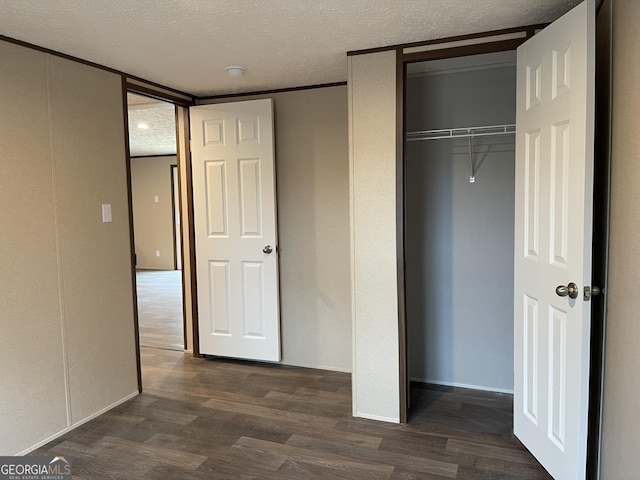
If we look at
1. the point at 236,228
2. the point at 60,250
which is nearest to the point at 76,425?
the point at 60,250

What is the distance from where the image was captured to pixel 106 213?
296cm

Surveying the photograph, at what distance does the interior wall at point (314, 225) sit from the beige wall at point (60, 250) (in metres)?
1.18

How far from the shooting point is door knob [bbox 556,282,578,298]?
1.88 metres

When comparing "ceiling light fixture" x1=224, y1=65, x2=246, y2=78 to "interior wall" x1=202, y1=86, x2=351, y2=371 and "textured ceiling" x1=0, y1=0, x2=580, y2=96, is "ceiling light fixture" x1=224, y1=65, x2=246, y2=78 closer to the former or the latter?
"textured ceiling" x1=0, y1=0, x2=580, y2=96

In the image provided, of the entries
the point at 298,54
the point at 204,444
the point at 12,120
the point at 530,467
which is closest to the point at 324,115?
the point at 298,54

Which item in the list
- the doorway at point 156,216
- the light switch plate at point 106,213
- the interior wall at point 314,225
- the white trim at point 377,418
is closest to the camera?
the white trim at point 377,418

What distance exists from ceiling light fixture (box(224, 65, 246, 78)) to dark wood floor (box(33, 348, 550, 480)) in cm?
218

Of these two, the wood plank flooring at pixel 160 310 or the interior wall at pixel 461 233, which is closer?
the interior wall at pixel 461 233

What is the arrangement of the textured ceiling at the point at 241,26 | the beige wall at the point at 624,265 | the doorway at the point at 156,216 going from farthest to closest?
the doorway at the point at 156,216 → the textured ceiling at the point at 241,26 → the beige wall at the point at 624,265

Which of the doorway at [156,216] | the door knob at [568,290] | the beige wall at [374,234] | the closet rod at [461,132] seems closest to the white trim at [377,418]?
the beige wall at [374,234]

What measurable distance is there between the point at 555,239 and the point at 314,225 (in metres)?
1.91

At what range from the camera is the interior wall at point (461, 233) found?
10.2 ft

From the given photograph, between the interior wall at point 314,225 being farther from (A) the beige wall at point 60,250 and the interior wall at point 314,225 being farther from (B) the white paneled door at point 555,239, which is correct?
(B) the white paneled door at point 555,239

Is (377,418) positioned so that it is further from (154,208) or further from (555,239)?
(154,208)
